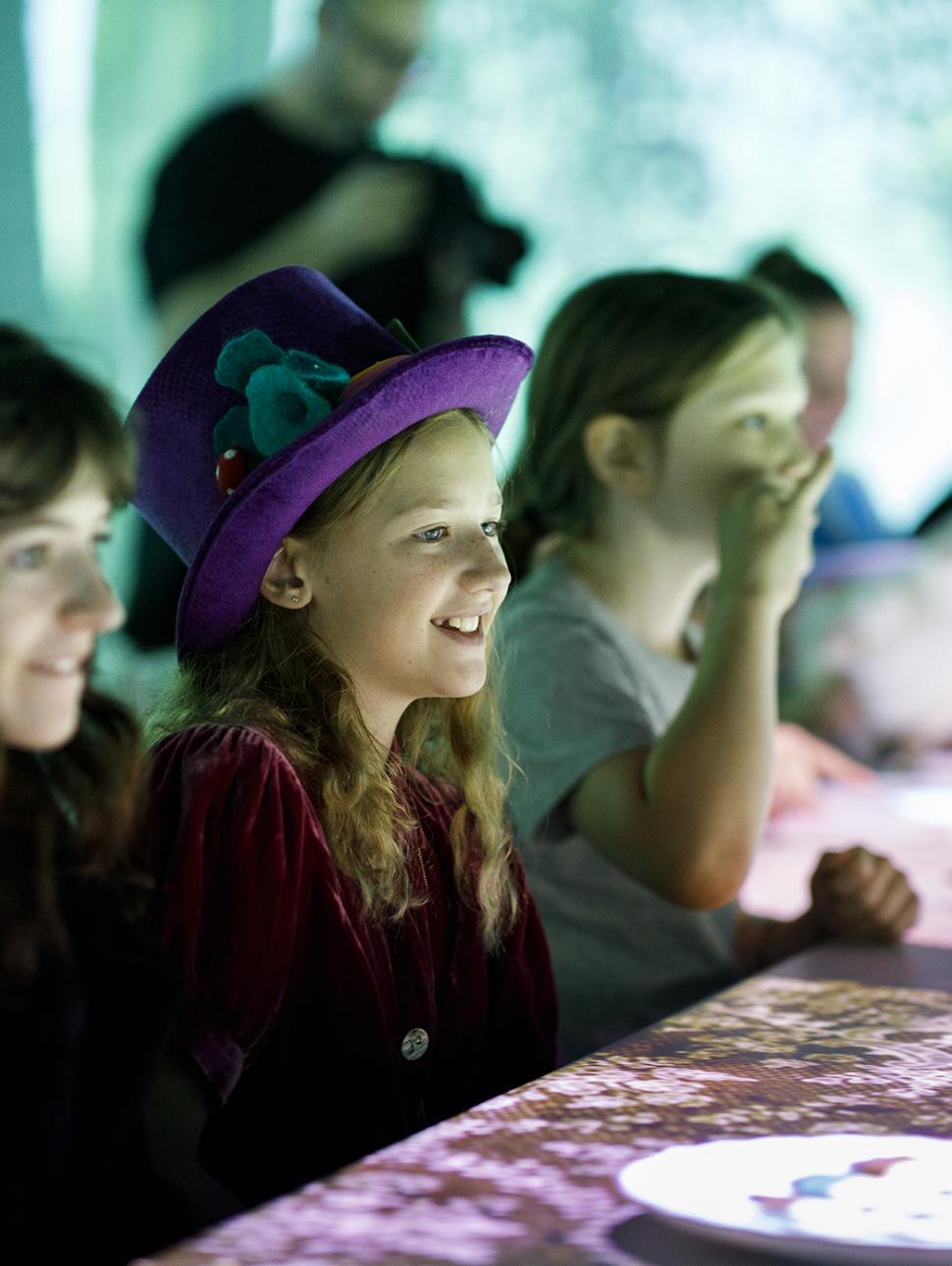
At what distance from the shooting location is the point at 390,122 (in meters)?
2.70

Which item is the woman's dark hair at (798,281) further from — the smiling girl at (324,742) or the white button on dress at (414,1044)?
the white button on dress at (414,1044)

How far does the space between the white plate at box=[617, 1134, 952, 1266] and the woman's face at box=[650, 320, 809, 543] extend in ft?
2.27

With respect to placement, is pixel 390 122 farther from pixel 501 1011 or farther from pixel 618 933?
pixel 501 1011

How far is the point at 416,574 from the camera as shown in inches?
35.9

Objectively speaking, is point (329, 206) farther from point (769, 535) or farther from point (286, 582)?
point (286, 582)

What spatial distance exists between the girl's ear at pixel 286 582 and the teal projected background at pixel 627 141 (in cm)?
172

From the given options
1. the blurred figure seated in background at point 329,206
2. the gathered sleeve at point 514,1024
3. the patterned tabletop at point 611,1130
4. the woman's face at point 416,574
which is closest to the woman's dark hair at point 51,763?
the patterned tabletop at point 611,1130

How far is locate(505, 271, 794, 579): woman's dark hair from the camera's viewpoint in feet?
4.39

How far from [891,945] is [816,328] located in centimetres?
114

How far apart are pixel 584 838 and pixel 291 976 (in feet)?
1.46

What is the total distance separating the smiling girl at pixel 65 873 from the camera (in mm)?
611

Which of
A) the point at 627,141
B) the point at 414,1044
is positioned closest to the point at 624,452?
the point at 414,1044

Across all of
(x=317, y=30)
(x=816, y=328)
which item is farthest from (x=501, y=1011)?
(x=317, y=30)

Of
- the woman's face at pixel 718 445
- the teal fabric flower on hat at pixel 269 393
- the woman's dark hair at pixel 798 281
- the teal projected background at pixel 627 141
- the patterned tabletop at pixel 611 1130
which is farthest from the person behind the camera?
the teal projected background at pixel 627 141
